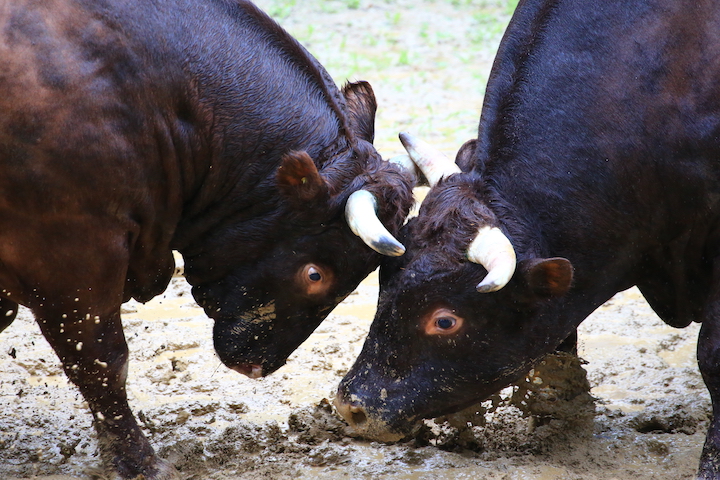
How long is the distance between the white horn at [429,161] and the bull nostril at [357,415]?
123 centimetres

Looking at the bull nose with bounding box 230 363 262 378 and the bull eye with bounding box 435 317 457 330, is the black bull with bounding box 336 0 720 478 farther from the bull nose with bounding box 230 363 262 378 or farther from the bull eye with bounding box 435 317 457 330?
the bull nose with bounding box 230 363 262 378

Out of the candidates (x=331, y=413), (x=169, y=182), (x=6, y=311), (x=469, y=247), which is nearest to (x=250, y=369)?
(x=331, y=413)

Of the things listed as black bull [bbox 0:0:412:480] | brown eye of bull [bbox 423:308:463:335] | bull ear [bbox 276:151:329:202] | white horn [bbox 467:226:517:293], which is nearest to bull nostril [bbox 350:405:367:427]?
brown eye of bull [bbox 423:308:463:335]

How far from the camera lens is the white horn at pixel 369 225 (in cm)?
438

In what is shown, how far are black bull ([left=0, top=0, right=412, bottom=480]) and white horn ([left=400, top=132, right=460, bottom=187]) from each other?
174 mm

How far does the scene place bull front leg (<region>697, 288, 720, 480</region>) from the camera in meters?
4.47

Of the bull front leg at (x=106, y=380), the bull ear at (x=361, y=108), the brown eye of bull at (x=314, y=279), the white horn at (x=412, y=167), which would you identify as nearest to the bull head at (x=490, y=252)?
the white horn at (x=412, y=167)

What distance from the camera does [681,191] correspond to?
4559mm

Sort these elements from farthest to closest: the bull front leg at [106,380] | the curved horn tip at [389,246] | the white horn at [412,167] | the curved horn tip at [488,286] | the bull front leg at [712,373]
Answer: the white horn at [412,167] < the bull front leg at [106,380] < the bull front leg at [712,373] < the curved horn tip at [389,246] < the curved horn tip at [488,286]

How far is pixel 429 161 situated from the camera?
5000mm

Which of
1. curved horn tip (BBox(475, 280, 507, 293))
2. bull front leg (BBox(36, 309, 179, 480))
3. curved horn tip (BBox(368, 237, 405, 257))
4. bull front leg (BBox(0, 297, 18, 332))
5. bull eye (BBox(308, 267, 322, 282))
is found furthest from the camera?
bull front leg (BBox(0, 297, 18, 332))

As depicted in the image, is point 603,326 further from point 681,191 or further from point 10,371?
point 10,371

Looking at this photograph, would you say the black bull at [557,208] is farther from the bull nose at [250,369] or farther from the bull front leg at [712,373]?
the bull nose at [250,369]

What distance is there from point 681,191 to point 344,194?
1.68 meters
